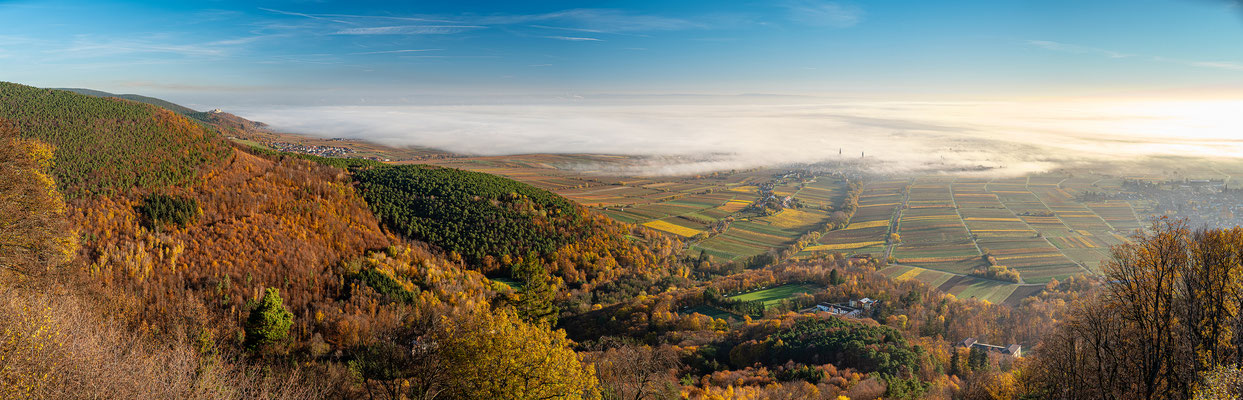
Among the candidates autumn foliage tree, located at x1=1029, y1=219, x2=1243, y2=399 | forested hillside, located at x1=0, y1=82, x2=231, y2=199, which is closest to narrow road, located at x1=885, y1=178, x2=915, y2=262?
autumn foliage tree, located at x1=1029, y1=219, x2=1243, y2=399

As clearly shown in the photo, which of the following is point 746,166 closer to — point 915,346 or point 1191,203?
point 1191,203

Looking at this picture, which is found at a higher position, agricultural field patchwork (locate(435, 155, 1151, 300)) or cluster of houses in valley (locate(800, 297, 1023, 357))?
agricultural field patchwork (locate(435, 155, 1151, 300))

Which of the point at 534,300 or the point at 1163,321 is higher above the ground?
the point at 1163,321

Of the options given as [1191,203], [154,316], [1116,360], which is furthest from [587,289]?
[1191,203]

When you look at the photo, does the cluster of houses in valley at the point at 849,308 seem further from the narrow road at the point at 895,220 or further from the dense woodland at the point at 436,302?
→ the narrow road at the point at 895,220

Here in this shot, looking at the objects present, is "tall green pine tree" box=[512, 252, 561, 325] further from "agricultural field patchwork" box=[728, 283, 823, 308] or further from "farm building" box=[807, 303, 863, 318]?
"farm building" box=[807, 303, 863, 318]

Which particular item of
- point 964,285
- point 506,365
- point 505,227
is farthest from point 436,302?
point 964,285

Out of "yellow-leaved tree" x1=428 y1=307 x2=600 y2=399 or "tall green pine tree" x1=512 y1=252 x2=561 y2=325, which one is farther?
"tall green pine tree" x1=512 y1=252 x2=561 y2=325

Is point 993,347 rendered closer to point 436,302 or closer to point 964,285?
point 964,285
